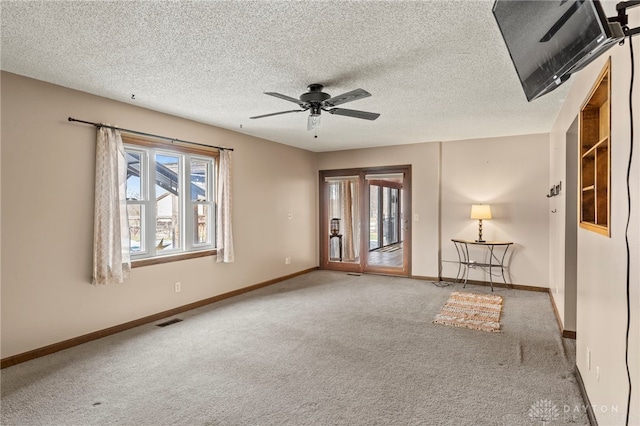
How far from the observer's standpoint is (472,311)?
177 inches

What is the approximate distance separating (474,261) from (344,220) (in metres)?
2.63

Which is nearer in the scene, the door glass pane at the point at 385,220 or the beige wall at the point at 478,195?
the beige wall at the point at 478,195

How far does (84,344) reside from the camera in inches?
138

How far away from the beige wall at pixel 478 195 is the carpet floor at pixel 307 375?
1.75 meters

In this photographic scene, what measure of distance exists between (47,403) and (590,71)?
4545mm

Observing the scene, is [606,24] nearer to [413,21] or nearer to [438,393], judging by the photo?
[413,21]

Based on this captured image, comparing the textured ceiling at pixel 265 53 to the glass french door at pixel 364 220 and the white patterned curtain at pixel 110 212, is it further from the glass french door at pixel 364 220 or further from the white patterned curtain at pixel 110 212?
the glass french door at pixel 364 220

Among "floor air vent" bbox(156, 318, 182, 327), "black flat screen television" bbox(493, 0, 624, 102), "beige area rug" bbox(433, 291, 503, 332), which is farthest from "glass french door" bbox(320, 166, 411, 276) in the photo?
"black flat screen television" bbox(493, 0, 624, 102)

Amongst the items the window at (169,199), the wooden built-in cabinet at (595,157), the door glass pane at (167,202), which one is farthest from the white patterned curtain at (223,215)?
the wooden built-in cabinet at (595,157)

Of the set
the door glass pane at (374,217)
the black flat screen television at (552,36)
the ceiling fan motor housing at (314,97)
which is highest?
the ceiling fan motor housing at (314,97)

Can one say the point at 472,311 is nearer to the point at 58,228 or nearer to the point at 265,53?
the point at 265,53

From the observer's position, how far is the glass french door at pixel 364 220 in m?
6.98

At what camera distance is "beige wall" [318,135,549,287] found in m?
5.67

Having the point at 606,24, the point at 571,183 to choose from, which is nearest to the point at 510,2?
the point at 606,24
